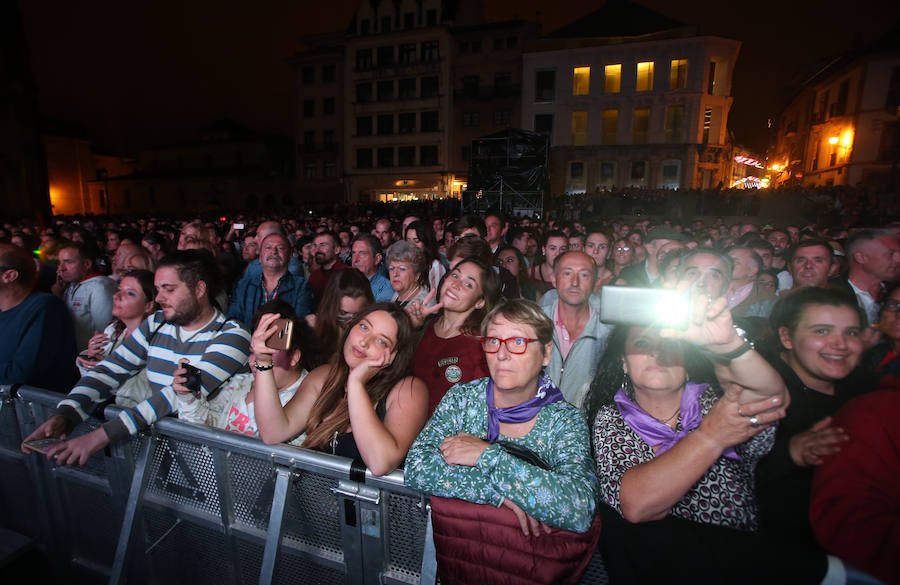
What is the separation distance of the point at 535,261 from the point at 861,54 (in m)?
31.8

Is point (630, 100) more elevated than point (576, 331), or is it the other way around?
point (630, 100)

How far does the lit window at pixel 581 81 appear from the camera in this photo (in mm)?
28969

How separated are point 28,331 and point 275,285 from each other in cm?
198

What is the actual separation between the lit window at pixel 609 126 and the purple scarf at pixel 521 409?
31.3m

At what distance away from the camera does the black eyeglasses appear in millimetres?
1987

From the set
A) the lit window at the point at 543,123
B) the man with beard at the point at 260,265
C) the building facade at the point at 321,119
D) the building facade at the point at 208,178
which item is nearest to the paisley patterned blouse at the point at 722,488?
the man with beard at the point at 260,265

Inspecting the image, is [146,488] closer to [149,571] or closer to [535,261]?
[149,571]

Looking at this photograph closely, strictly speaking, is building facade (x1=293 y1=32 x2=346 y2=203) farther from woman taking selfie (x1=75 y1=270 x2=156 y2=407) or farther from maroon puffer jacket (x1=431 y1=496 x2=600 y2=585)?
maroon puffer jacket (x1=431 y1=496 x2=600 y2=585)

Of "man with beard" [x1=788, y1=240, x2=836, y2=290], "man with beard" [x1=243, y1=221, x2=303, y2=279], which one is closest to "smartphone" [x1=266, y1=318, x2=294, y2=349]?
"man with beard" [x1=243, y1=221, x2=303, y2=279]

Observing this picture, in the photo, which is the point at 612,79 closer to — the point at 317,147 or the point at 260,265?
the point at 317,147

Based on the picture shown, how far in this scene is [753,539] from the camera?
1.52 m

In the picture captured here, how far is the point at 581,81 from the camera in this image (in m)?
29.2

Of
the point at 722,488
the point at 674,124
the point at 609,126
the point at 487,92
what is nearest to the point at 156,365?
the point at 722,488

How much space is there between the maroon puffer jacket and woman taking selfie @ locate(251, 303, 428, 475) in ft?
1.24
